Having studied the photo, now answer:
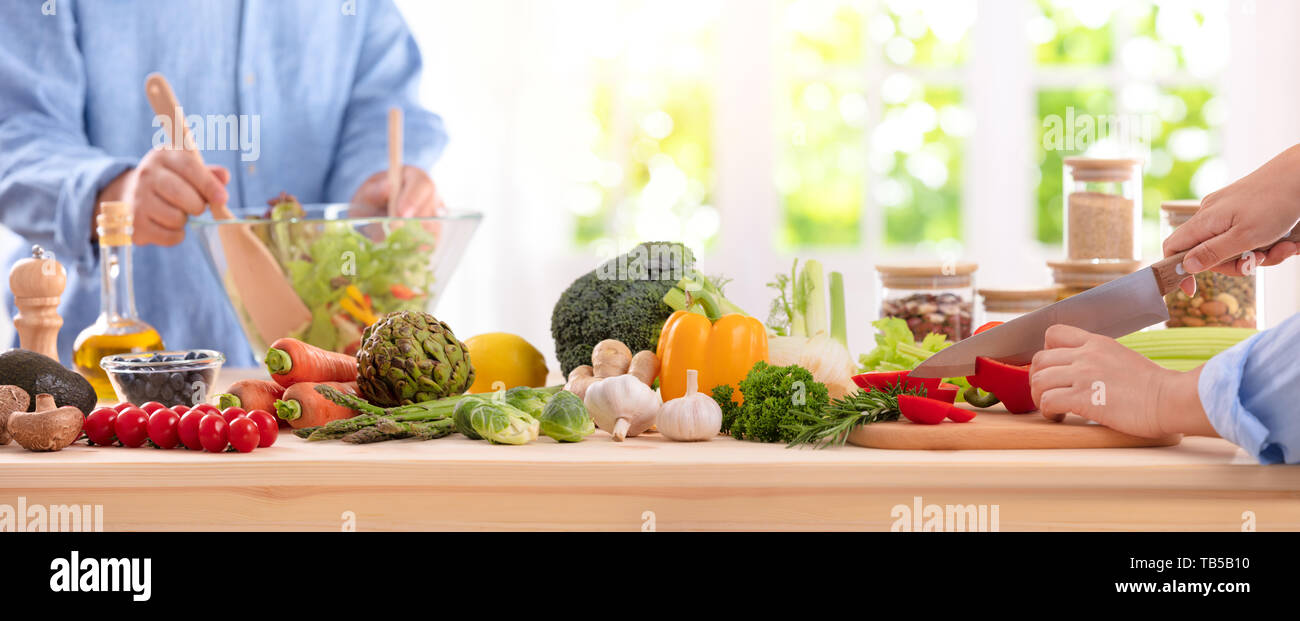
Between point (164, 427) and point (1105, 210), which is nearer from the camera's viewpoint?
point (164, 427)

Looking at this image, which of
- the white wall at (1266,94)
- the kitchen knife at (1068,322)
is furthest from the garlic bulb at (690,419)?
the white wall at (1266,94)

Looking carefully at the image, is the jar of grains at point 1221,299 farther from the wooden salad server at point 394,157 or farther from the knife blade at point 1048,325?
the wooden salad server at point 394,157

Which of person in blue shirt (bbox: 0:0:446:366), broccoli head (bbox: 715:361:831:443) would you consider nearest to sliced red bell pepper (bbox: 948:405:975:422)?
broccoli head (bbox: 715:361:831:443)

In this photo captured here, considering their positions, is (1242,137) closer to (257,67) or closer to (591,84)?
(591,84)

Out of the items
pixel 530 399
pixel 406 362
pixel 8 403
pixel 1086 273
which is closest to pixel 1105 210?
pixel 1086 273

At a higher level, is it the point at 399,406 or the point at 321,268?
the point at 321,268

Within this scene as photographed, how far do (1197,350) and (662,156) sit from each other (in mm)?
6305

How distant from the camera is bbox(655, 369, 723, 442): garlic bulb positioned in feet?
4.32

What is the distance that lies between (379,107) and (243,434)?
186 centimetres

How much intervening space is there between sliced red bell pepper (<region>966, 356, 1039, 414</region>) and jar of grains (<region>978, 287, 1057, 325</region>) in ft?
1.46

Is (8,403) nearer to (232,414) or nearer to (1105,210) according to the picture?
(232,414)

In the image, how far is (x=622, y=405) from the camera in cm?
135

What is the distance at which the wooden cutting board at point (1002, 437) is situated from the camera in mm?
1246
